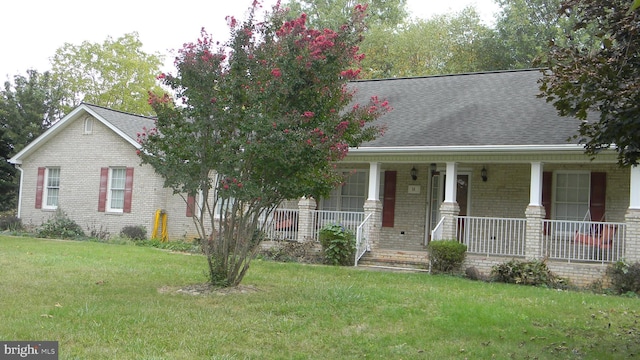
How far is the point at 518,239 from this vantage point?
44.4 feet

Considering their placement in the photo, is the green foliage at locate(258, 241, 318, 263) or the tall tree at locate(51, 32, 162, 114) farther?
the tall tree at locate(51, 32, 162, 114)

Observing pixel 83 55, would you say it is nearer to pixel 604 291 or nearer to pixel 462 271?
pixel 462 271

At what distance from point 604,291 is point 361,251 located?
5.33m

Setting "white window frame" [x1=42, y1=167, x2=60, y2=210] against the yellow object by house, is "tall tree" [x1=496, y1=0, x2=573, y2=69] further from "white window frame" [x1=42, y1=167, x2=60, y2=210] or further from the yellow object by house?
"white window frame" [x1=42, y1=167, x2=60, y2=210]

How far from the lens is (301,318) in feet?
24.2

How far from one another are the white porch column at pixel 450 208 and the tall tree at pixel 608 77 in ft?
24.0

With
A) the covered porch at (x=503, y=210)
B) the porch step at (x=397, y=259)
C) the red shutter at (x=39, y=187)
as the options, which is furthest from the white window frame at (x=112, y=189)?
the porch step at (x=397, y=259)

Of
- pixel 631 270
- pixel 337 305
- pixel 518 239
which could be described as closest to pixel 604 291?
pixel 631 270

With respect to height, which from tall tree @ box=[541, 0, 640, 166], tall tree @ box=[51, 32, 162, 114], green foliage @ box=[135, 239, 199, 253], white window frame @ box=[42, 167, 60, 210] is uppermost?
tall tree @ box=[51, 32, 162, 114]

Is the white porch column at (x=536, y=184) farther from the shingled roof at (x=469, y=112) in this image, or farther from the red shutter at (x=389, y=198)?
the red shutter at (x=389, y=198)

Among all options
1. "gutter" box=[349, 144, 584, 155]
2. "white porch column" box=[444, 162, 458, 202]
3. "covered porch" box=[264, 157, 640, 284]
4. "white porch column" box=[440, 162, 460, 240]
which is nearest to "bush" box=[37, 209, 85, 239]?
"covered porch" box=[264, 157, 640, 284]

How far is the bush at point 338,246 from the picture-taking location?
564 inches

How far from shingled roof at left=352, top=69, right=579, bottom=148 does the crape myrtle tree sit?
18.3ft

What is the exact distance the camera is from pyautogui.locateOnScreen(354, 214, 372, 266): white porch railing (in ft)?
48.1
